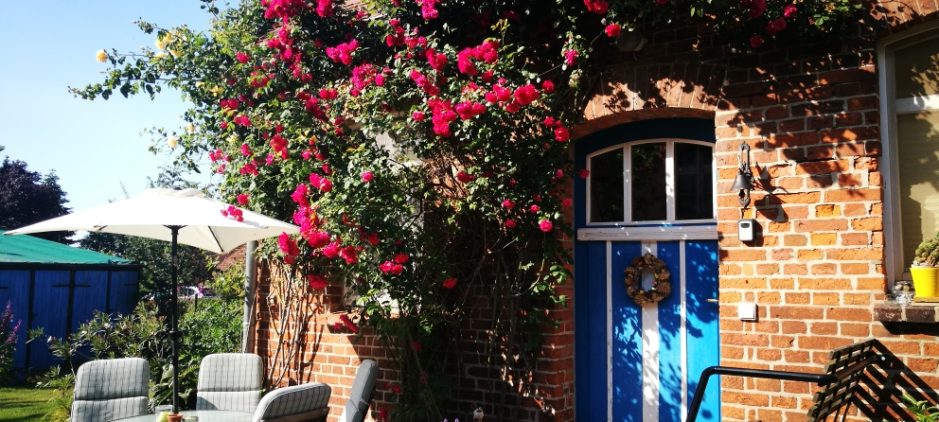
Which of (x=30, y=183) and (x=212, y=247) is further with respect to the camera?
(x=30, y=183)

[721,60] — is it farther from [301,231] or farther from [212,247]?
[212,247]

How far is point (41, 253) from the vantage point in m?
13.9

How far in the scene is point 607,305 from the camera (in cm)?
530

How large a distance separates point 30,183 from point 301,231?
80.5ft

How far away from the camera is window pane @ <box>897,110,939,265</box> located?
164 inches

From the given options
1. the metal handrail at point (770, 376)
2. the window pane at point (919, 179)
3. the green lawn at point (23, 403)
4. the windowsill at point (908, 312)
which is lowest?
the green lawn at point (23, 403)

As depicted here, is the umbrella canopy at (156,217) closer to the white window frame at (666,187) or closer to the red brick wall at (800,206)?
the white window frame at (666,187)

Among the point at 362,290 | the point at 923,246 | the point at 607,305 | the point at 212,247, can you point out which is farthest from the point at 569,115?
Answer: the point at 212,247

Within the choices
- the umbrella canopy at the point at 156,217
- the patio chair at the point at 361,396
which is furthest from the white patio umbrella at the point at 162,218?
the patio chair at the point at 361,396

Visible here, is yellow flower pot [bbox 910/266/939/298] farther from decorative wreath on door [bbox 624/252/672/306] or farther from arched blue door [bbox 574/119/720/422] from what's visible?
decorative wreath on door [bbox 624/252/672/306]

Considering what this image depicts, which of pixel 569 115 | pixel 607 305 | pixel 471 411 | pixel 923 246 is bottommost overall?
pixel 471 411

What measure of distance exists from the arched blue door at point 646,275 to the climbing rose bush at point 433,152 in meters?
0.32

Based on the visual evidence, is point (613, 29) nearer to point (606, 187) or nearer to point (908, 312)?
point (606, 187)

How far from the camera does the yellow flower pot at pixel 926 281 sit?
3.85m
